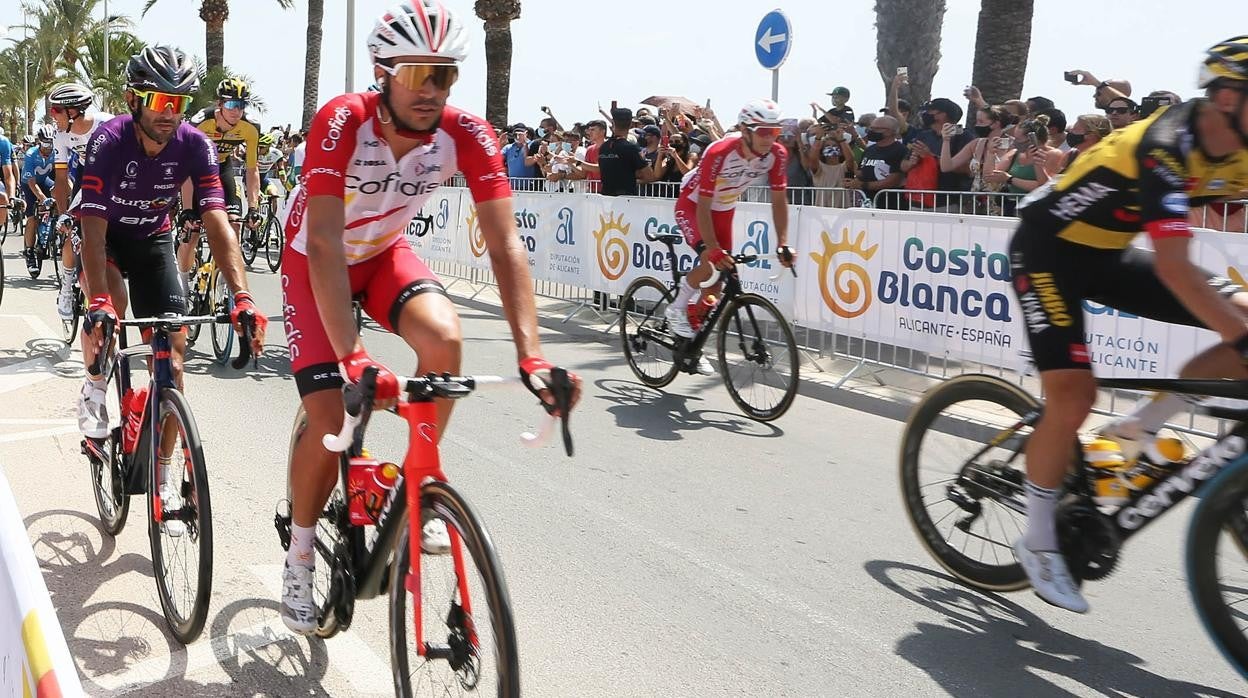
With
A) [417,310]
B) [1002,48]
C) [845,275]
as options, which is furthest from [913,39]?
[417,310]

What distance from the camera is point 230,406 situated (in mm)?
8328

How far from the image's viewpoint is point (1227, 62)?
3.75 m

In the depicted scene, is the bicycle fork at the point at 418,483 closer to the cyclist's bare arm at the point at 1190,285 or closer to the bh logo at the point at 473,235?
the cyclist's bare arm at the point at 1190,285

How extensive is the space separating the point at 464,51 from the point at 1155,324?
558 centimetres

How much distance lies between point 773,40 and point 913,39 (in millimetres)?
7208

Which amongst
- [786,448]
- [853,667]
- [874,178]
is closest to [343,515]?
[853,667]

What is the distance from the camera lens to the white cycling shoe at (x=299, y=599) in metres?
3.80

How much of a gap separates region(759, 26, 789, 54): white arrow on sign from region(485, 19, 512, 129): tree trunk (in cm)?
1169

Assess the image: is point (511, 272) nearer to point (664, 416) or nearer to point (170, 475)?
point (170, 475)

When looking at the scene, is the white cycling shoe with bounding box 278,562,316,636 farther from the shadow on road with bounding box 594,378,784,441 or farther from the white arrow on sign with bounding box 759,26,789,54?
the white arrow on sign with bounding box 759,26,789,54

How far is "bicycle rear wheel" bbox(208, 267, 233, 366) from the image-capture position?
9.80m

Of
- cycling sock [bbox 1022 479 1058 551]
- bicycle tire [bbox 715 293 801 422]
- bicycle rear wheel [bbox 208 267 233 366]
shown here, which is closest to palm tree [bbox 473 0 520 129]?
bicycle rear wheel [bbox 208 267 233 366]

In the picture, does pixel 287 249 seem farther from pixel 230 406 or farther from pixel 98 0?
pixel 98 0

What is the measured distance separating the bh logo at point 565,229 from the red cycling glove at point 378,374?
34.2 feet
